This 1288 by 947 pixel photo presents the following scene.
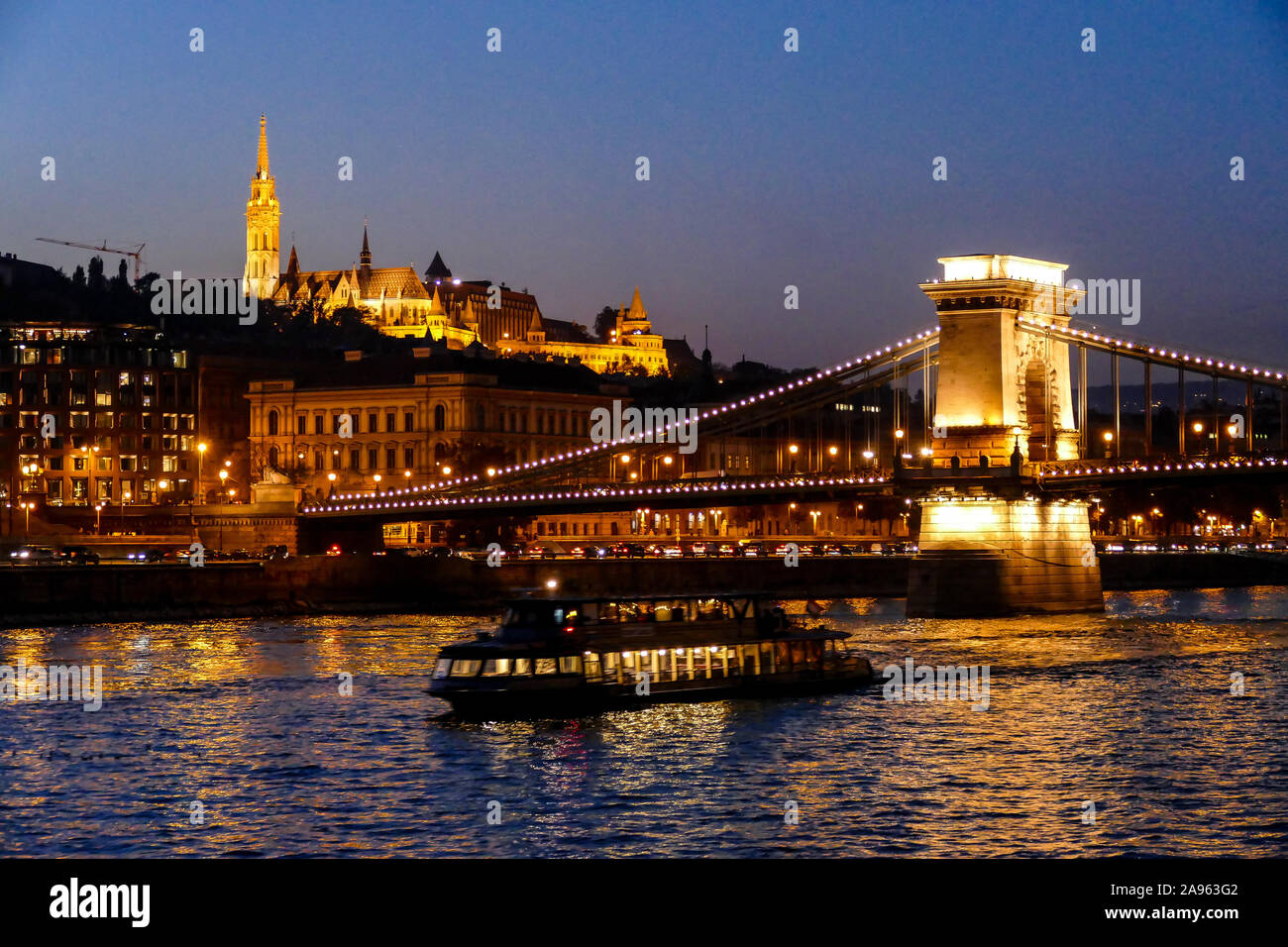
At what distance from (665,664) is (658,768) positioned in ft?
31.2

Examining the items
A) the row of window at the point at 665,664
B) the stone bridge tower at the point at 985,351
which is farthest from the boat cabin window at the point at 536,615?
the stone bridge tower at the point at 985,351

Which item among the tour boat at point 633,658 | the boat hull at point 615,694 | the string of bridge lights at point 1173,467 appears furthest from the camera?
the string of bridge lights at point 1173,467

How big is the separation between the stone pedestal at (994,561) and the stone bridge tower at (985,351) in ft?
7.04

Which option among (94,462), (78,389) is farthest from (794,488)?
(78,389)

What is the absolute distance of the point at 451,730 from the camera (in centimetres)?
3606

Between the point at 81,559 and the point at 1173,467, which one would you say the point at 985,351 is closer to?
the point at 1173,467

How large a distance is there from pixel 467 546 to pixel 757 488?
32997 mm

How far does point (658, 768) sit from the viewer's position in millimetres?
31266

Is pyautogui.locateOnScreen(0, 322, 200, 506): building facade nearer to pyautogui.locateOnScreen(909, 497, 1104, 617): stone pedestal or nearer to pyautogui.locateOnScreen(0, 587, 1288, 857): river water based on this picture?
pyautogui.locateOnScreen(909, 497, 1104, 617): stone pedestal

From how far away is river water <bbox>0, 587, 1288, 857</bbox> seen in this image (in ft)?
81.9

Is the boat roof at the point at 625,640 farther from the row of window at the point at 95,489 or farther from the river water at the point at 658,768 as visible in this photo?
the row of window at the point at 95,489

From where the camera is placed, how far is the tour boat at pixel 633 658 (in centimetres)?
3822

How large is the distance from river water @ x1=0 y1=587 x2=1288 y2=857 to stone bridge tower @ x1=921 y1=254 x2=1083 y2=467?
51.5ft
